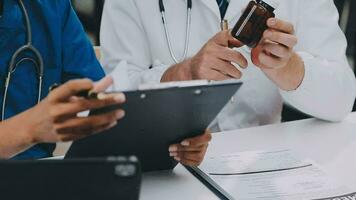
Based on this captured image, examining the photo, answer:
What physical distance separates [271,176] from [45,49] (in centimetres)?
60

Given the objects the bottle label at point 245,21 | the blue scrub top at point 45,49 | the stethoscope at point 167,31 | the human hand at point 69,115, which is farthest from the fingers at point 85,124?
the stethoscope at point 167,31

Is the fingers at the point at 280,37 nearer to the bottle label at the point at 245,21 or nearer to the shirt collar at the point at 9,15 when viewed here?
the bottle label at the point at 245,21

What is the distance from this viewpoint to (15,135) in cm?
64

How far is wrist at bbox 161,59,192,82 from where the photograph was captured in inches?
40.8

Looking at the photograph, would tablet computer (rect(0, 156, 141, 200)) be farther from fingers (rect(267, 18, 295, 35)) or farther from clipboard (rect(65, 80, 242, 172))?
fingers (rect(267, 18, 295, 35))

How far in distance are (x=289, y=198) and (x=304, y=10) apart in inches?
25.2

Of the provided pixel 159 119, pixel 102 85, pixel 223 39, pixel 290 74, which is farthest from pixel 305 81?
pixel 102 85

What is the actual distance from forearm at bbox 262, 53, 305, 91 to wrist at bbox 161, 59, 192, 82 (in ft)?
0.56

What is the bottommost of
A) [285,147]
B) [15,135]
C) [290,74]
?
[285,147]

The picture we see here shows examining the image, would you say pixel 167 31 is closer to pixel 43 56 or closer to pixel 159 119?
pixel 43 56

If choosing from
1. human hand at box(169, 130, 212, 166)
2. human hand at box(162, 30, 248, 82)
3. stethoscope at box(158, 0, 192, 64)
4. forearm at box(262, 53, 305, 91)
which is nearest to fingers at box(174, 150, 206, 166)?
human hand at box(169, 130, 212, 166)

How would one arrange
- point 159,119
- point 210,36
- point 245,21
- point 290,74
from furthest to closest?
1. point 210,36
2. point 290,74
3. point 245,21
4. point 159,119

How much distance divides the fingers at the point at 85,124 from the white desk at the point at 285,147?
26cm

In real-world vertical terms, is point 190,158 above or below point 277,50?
below
